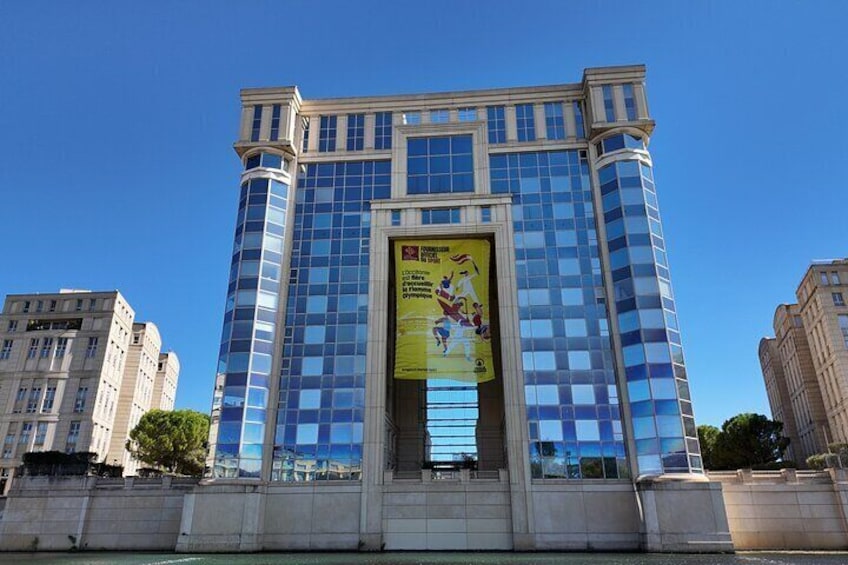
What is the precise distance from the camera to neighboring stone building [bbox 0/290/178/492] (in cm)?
8306

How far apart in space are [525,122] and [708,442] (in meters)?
62.1

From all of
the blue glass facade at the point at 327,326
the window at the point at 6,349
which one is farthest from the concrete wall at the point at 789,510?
the window at the point at 6,349

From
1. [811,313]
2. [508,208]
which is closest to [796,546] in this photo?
[508,208]

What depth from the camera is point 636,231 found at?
50625 mm

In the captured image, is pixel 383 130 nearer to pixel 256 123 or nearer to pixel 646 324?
pixel 256 123

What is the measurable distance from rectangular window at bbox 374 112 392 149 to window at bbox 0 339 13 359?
2648 inches

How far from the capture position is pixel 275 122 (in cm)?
5716

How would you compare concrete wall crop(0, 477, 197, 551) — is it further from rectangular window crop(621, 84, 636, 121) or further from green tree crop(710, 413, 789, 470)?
green tree crop(710, 413, 789, 470)

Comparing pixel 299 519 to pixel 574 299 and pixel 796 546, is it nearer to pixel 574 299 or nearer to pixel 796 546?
pixel 574 299

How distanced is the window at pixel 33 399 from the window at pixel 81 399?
4.99m

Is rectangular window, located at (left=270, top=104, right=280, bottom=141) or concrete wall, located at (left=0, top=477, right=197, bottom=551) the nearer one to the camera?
concrete wall, located at (left=0, top=477, right=197, bottom=551)

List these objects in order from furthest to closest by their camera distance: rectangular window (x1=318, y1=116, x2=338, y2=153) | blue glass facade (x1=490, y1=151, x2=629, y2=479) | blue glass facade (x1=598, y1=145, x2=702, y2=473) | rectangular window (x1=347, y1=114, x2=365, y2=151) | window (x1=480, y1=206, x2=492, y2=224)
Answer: rectangular window (x1=318, y1=116, x2=338, y2=153) < rectangular window (x1=347, y1=114, x2=365, y2=151) < window (x1=480, y1=206, x2=492, y2=224) < blue glass facade (x1=490, y1=151, x2=629, y2=479) < blue glass facade (x1=598, y1=145, x2=702, y2=473)

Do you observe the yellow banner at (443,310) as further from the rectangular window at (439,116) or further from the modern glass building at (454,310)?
the rectangular window at (439,116)

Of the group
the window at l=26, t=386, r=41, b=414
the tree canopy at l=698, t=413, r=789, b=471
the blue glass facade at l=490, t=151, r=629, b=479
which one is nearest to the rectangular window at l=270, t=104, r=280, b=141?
the blue glass facade at l=490, t=151, r=629, b=479
